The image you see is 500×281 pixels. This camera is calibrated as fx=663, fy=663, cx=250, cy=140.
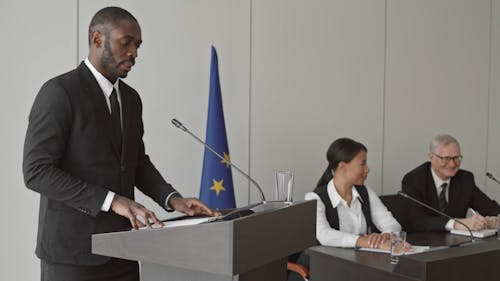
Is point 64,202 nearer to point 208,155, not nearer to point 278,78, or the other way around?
point 208,155

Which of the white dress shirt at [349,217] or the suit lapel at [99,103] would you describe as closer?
the suit lapel at [99,103]

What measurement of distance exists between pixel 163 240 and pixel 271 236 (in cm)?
33

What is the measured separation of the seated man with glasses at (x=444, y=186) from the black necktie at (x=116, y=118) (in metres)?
2.94

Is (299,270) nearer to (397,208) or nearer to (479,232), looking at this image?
(479,232)

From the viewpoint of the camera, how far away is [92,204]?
6.88ft

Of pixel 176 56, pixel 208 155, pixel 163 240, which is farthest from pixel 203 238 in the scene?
pixel 176 56

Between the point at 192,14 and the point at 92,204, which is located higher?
the point at 192,14

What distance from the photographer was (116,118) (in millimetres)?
2371

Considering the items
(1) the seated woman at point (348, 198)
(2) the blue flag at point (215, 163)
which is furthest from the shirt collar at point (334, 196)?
(2) the blue flag at point (215, 163)

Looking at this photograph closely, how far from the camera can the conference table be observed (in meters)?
3.11

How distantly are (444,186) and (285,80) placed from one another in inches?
58.8

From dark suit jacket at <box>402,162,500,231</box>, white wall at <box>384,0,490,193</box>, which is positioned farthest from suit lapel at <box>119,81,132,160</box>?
white wall at <box>384,0,490,193</box>

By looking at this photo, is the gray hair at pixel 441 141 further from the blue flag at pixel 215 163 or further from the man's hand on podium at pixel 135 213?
the man's hand on podium at pixel 135 213

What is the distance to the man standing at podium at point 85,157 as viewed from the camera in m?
2.12
